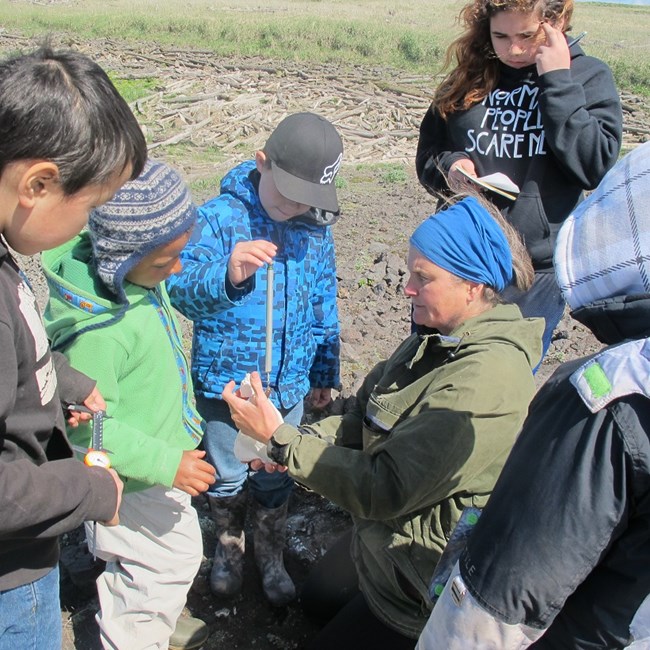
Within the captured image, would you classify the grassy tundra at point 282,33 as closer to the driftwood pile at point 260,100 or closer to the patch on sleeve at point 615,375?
the driftwood pile at point 260,100

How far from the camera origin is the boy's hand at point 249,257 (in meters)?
2.45

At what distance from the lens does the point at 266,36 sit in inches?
1070

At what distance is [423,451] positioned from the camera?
2.06 metres

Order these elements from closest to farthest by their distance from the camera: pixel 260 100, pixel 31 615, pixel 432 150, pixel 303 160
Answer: pixel 31 615 < pixel 303 160 < pixel 432 150 < pixel 260 100

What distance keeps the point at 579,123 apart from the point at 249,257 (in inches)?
60.8

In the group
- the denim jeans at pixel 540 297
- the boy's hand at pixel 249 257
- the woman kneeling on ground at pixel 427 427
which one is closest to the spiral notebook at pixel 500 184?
the denim jeans at pixel 540 297

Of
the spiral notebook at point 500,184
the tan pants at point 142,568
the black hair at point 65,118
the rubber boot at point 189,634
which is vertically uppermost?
the black hair at point 65,118

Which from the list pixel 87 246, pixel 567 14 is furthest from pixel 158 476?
pixel 567 14

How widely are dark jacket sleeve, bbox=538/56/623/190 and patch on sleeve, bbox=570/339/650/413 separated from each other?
1.94 m

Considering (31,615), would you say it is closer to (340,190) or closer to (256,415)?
(256,415)

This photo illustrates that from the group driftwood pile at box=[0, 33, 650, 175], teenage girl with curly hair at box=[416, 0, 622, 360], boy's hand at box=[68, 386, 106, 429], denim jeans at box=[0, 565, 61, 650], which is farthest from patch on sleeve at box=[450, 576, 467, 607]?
driftwood pile at box=[0, 33, 650, 175]

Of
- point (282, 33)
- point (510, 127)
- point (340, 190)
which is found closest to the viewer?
point (510, 127)

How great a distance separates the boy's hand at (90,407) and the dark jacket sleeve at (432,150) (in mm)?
1900

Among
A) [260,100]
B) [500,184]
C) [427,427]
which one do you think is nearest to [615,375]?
[427,427]
